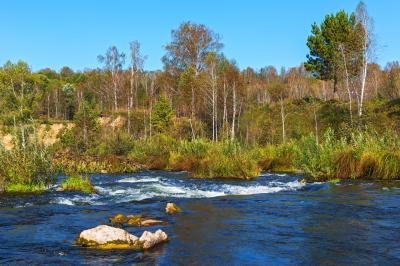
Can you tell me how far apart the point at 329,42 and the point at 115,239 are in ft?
185

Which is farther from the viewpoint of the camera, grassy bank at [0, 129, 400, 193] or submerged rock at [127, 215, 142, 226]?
grassy bank at [0, 129, 400, 193]

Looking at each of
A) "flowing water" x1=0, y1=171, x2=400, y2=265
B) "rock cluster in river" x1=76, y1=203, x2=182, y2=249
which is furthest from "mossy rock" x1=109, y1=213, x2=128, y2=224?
"rock cluster in river" x1=76, y1=203, x2=182, y2=249

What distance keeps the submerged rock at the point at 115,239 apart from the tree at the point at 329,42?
165 ft

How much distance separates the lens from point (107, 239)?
10.4m

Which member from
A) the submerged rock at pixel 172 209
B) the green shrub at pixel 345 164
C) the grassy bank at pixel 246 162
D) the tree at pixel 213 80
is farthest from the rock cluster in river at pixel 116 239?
the tree at pixel 213 80

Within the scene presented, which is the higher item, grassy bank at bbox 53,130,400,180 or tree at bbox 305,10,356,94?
tree at bbox 305,10,356,94

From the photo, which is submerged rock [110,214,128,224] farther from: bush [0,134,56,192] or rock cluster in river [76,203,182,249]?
bush [0,134,56,192]

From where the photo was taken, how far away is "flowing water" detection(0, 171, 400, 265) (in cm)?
949

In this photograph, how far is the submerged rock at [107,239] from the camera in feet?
33.9

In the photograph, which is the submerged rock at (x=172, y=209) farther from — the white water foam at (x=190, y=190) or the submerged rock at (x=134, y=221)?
the white water foam at (x=190, y=190)

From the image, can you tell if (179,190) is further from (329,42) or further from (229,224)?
(329,42)

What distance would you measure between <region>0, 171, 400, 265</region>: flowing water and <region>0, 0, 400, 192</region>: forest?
263 centimetres

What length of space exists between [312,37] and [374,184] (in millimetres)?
44954

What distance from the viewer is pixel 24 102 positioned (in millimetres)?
66375
